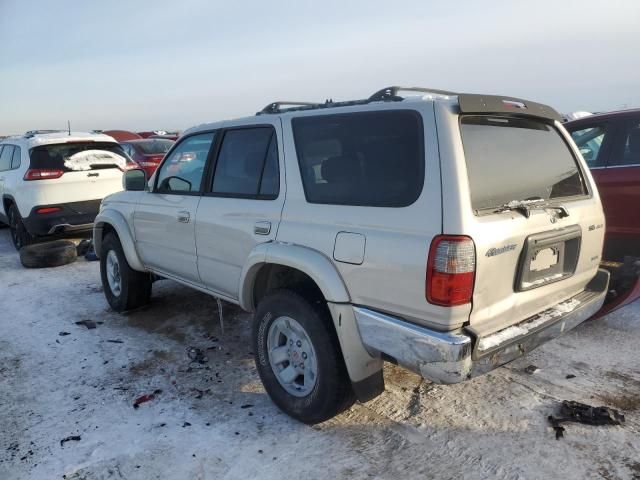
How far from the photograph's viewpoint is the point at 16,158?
8.17m

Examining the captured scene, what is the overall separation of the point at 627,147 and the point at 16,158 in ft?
28.3

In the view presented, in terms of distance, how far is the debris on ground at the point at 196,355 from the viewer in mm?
4059

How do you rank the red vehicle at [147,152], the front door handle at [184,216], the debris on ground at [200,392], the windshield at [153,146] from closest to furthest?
the debris on ground at [200,392], the front door handle at [184,216], the red vehicle at [147,152], the windshield at [153,146]

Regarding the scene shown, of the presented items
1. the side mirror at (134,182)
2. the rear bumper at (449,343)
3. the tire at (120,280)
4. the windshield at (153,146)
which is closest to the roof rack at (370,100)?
the rear bumper at (449,343)

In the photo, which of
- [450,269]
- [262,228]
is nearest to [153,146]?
[262,228]

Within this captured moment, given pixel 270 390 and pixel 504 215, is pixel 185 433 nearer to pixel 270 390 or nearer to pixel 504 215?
pixel 270 390

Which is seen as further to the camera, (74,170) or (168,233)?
(74,170)

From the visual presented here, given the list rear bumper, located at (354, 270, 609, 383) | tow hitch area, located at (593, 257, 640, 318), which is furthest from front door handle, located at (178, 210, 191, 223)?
tow hitch area, located at (593, 257, 640, 318)

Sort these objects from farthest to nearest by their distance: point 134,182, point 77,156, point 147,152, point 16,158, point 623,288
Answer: point 147,152 < point 16,158 < point 77,156 < point 134,182 < point 623,288

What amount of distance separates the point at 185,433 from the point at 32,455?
2.80 ft

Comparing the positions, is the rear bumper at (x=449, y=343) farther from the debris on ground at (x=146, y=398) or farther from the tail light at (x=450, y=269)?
the debris on ground at (x=146, y=398)

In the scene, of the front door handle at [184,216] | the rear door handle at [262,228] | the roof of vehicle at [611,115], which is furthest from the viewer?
the roof of vehicle at [611,115]

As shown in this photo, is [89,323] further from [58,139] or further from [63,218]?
[58,139]

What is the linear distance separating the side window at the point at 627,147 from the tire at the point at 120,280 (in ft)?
16.2
